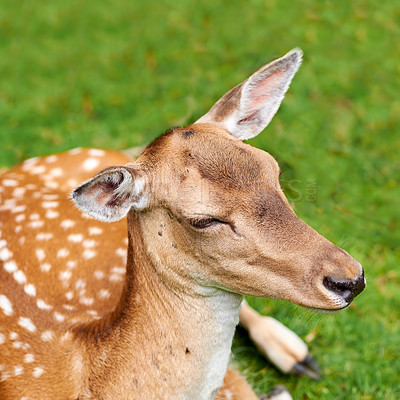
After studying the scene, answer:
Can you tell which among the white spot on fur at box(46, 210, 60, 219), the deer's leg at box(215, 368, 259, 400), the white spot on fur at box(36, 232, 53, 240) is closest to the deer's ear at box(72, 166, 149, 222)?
the white spot on fur at box(36, 232, 53, 240)

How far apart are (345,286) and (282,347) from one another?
5.39 feet

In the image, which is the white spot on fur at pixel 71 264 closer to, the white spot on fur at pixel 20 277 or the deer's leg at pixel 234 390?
the white spot on fur at pixel 20 277

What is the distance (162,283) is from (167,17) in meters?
5.32

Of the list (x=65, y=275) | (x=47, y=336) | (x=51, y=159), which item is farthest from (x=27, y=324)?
(x=51, y=159)

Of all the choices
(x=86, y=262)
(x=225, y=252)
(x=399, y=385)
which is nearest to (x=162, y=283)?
(x=225, y=252)

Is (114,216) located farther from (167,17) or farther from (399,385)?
(167,17)

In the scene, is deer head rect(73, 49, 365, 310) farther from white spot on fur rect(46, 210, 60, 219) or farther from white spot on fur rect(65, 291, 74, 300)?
white spot on fur rect(46, 210, 60, 219)

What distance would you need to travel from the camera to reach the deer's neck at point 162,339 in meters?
2.43

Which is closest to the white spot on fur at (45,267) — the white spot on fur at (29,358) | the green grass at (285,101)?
the white spot on fur at (29,358)

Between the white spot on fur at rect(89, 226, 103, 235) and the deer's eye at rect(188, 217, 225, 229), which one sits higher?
the deer's eye at rect(188, 217, 225, 229)

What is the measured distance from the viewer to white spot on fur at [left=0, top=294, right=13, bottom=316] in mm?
2830

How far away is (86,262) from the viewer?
10.4 feet

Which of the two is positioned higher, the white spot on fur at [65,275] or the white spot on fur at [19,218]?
the white spot on fur at [19,218]

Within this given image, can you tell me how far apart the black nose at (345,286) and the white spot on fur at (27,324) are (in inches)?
54.7
